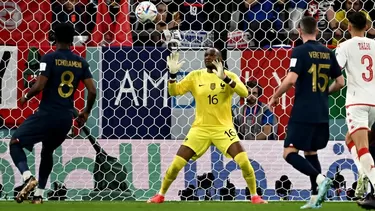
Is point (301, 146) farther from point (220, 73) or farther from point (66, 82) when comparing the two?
point (66, 82)

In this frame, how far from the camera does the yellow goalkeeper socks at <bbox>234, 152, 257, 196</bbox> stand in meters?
12.9

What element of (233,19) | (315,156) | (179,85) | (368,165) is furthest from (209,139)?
(368,165)

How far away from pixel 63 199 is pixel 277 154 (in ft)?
9.09

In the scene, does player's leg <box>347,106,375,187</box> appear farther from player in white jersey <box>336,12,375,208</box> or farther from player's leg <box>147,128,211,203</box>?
player's leg <box>147,128,211,203</box>

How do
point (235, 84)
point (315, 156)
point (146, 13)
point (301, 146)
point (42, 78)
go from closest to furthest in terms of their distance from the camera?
point (301, 146), point (42, 78), point (315, 156), point (235, 84), point (146, 13)

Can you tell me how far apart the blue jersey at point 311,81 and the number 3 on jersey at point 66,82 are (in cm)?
237

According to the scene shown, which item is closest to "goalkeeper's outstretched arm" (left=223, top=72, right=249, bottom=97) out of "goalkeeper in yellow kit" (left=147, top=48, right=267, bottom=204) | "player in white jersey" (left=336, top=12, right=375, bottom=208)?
"goalkeeper in yellow kit" (left=147, top=48, right=267, bottom=204)

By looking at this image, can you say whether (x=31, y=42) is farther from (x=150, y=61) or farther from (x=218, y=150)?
(x=218, y=150)

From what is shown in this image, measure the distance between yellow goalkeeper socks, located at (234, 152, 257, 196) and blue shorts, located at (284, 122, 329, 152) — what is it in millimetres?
1377

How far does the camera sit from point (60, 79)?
11883 mm

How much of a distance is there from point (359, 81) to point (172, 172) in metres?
2.76

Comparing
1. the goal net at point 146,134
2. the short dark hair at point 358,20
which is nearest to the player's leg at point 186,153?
the goal net at point 146,134

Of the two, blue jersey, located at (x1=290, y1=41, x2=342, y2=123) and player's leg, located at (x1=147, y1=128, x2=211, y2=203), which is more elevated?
blue jersey, located at (x1=290, y1=41, x2=342, y2=123)

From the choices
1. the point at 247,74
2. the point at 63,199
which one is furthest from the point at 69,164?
the point at 247,74
